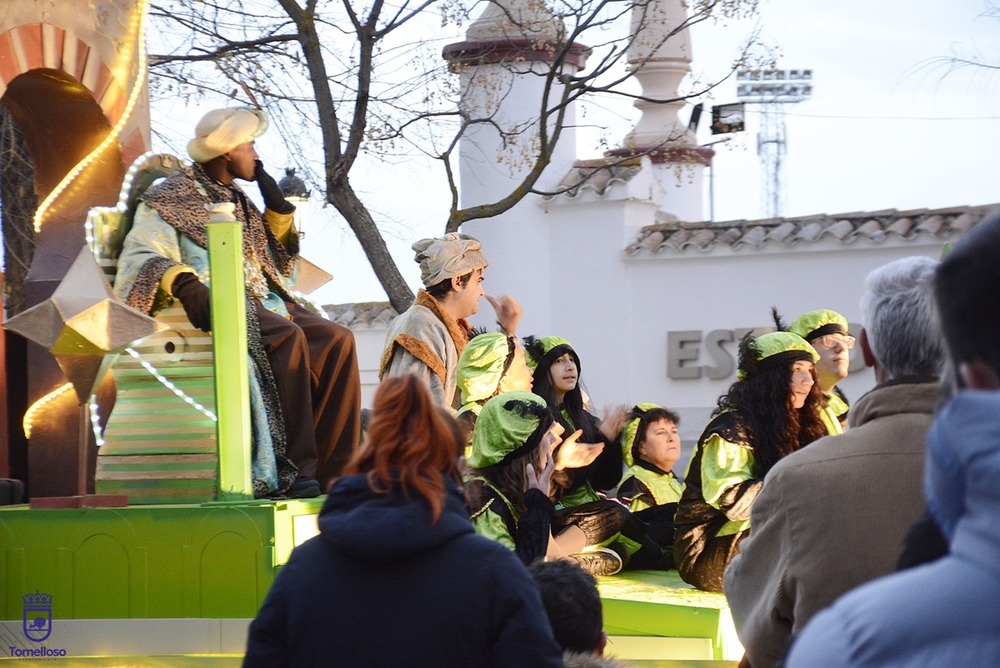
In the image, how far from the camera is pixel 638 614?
195 inches

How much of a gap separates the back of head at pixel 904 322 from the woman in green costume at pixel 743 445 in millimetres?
2578

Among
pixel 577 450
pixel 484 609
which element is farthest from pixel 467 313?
pixel 484 609

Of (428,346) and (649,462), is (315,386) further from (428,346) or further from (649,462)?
(649,462)

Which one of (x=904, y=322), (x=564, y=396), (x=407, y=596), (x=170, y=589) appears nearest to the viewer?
(x=407, y=596)

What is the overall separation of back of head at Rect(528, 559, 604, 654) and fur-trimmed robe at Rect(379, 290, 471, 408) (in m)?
3.58

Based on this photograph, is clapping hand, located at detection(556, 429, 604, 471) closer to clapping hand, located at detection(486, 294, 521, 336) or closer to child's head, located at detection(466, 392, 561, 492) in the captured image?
child's head, located at detection(466, 392, 561, 492)

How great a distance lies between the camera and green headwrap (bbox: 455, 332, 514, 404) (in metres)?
6.21

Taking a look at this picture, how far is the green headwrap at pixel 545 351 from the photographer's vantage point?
700 cm

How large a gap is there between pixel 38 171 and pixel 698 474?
3113 mm

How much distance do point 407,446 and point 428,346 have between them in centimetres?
408

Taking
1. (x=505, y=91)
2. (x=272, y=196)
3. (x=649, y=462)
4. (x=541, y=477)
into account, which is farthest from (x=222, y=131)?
(x=505, y=91)

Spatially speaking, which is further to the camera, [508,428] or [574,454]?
[574,454]

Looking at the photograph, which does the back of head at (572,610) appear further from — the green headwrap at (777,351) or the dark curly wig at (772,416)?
the green headwrap at (777,351)

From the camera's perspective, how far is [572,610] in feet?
9.14
